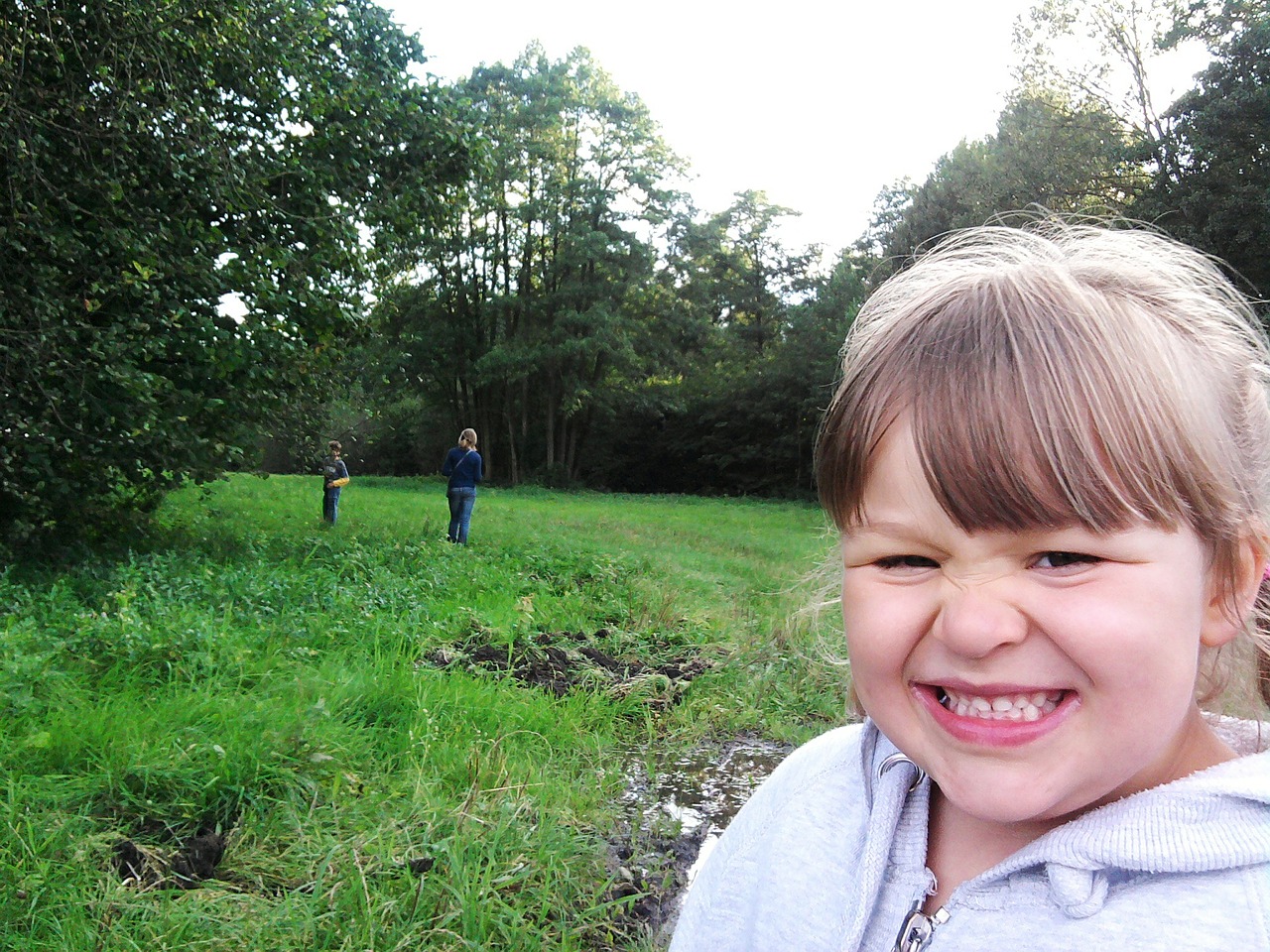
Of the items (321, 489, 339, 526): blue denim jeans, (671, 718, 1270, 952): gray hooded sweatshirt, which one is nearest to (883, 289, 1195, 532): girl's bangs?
(671, 718, 1270, 952): gray hooded sweatshirt

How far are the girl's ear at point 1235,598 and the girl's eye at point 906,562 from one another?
305 mm

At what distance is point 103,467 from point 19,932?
5.45 m

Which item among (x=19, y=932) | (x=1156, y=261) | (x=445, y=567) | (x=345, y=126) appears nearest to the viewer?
(x=1156, y=261)

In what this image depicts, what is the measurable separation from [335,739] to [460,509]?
7.98 metres

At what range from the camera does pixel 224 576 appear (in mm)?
6895

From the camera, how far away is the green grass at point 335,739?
2.69 meters

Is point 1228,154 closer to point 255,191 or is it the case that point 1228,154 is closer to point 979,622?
point 255,191

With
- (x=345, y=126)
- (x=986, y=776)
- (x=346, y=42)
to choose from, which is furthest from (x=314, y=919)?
(x=346, y=42)

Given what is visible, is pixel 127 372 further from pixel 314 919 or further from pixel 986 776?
pixel 986 776

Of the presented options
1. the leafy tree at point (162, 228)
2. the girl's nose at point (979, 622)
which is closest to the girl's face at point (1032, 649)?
the girl's nose at point (979, 622)

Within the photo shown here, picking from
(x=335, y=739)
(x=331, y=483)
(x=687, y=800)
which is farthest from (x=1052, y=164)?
(x=335, y=739)

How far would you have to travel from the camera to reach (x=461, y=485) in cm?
1163

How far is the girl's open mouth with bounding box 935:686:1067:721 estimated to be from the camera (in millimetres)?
970

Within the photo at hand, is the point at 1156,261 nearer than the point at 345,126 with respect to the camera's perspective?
Yes
